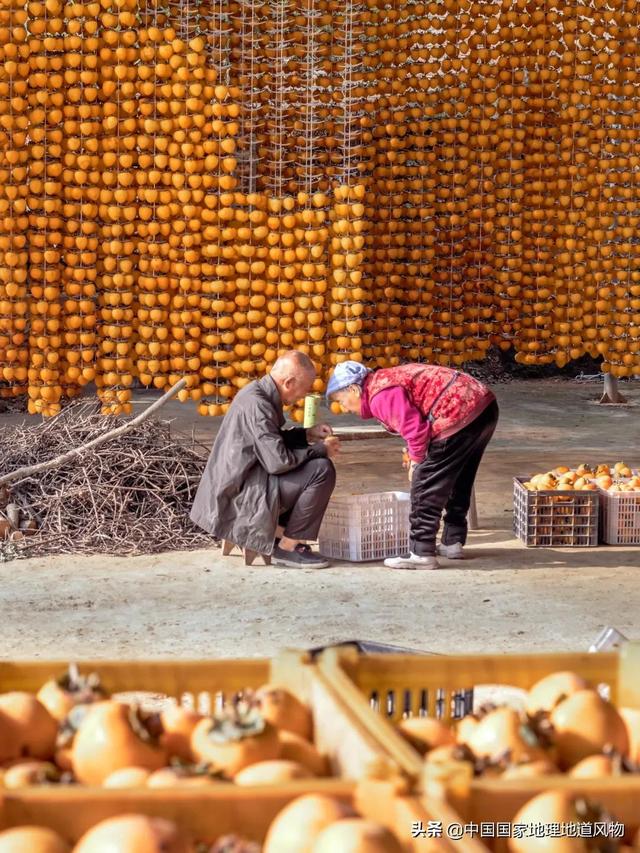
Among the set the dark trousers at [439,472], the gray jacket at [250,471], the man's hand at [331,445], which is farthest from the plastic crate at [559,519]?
the gray jacket at [250,471]

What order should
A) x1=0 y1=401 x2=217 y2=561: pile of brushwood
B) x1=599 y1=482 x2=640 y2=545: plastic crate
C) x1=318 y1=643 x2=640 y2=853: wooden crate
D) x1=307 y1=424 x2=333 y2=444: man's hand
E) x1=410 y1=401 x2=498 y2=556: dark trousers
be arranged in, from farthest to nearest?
x1=599 y1=482 x2=640 y2=545: plastic crate → x1=0 y1=401 x2=217 y2=561: pile of brushwood → x1=307 y1=424 x2=333 y2=444: man's hand → x1=410 y1=401 x2=498 y2=556: dark trousers → x1=318 y1=643 x2=640 y2=853: wooden crate

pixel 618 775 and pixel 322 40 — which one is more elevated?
pixel 322 40

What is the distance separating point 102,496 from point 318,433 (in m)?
1.41

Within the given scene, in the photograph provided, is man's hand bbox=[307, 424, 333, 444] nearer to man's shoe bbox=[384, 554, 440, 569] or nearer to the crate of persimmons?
man's shoe bbox=[384, 554, 440, 569]

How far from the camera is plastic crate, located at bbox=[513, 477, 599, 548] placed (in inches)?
284

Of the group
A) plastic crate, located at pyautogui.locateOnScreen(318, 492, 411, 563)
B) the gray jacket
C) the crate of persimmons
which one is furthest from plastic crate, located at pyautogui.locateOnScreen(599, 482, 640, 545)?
the gray jacket

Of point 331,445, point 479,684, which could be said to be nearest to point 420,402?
point 331,445

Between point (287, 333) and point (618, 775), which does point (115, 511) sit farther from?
point (618, 775)

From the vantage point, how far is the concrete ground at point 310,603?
5.28 meters

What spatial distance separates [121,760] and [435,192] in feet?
29.6

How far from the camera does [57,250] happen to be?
29.1 ft

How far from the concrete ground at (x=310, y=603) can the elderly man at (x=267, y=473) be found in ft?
0.78

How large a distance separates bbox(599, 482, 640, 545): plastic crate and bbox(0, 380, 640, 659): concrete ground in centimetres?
11

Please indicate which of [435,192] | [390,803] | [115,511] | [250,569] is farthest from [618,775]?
[435,192]
